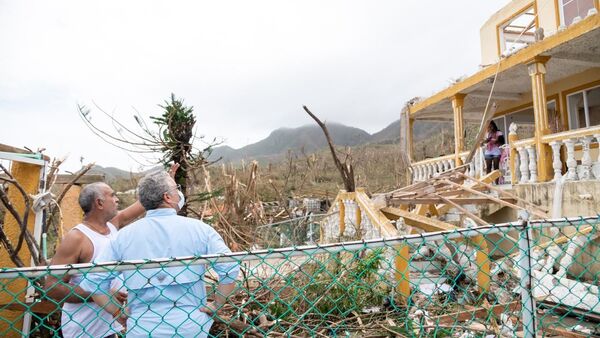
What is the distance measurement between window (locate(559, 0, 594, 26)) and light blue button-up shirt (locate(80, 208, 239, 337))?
34.1 feet

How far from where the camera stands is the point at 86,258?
2342mm

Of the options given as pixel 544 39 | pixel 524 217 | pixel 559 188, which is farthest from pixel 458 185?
pixel 524 217

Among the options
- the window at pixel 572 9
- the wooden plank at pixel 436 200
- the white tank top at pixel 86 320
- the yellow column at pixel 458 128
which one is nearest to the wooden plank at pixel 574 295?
the wooden plank at pixel 436 200

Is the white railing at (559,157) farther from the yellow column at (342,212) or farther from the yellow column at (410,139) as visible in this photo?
the yellow column at (410,139)

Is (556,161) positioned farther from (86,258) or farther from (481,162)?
(86,258)

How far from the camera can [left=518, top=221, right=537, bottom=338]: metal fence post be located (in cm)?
200

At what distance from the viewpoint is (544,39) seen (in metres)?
7.69

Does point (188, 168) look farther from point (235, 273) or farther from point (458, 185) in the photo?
point (458, 185)

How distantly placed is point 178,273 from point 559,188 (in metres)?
6.54

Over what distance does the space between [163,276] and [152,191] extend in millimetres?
448

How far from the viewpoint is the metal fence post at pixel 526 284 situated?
6.56 ft

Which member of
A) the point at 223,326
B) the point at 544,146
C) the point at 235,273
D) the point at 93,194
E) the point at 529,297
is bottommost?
the point at 223,326

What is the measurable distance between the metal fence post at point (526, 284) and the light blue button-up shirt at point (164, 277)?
60.1 inches

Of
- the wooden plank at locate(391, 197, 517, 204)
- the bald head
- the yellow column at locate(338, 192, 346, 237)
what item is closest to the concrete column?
the wooden plank at locate(391, 197, 517, 204)
